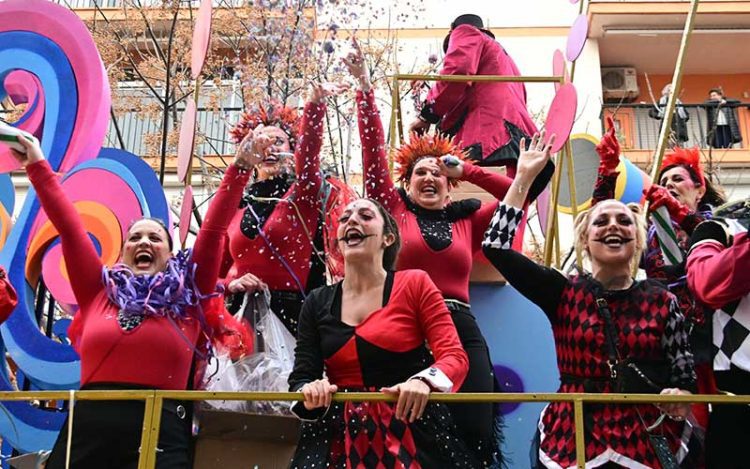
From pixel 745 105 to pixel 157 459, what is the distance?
49.8 feet

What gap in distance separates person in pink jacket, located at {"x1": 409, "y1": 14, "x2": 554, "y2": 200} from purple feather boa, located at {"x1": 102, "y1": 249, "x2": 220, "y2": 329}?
2.36 meters

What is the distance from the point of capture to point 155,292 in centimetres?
323

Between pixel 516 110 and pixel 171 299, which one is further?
pixel 516 110

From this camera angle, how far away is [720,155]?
1478 cm

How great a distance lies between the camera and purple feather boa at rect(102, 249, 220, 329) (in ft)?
10.5

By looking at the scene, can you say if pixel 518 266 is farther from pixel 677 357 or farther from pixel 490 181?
A: pixel 490 181

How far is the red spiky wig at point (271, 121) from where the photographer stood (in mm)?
4316

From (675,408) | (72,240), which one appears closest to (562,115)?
(675,408)

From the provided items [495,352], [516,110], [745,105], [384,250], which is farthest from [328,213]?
[745,105]

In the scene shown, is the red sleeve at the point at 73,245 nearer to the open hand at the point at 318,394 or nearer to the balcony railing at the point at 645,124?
the open hand at the point at 318,394

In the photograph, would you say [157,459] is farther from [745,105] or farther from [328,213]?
[745,105]

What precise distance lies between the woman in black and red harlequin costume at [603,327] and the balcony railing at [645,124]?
42.0ft

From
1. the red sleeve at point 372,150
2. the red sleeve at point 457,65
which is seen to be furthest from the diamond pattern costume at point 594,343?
the red sleeve at point 457,65

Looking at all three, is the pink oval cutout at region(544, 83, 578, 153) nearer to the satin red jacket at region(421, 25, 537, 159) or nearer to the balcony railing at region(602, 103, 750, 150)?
the satin red jacket at region(421, 25, 537, 159)
